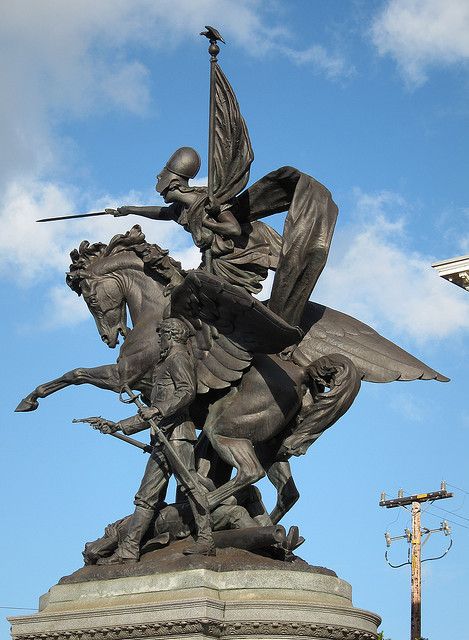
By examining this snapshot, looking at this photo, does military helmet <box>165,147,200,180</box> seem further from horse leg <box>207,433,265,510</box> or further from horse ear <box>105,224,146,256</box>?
horse leg <box>207,433,265,510</box>

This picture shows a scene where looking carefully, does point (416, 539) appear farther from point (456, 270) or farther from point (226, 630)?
point (226, 630)

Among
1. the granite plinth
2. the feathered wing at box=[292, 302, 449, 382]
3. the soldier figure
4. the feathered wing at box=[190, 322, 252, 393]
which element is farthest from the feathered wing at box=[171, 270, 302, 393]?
the granite plinth

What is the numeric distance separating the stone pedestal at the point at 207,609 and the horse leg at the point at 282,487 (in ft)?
4.64

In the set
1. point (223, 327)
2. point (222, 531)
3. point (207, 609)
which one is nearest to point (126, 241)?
point (223, 327)

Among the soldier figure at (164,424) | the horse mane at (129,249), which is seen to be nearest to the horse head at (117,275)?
the horse mane at (129,249)

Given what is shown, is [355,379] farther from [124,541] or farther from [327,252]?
[124,541]

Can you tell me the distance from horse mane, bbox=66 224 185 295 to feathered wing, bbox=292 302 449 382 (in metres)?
1.55

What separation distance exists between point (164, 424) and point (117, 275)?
2074 millimetres

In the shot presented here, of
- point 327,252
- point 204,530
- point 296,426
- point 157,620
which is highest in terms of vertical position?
point 327,252

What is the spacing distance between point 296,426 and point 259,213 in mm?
2491

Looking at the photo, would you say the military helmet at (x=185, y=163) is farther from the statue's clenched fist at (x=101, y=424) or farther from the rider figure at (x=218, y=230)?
the statue's clenched fist at (x=101, y=424)

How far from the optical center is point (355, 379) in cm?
1431

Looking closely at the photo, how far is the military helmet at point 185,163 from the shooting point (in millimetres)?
14961

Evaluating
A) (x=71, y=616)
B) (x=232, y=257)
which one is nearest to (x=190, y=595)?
(x=71, y=616)
